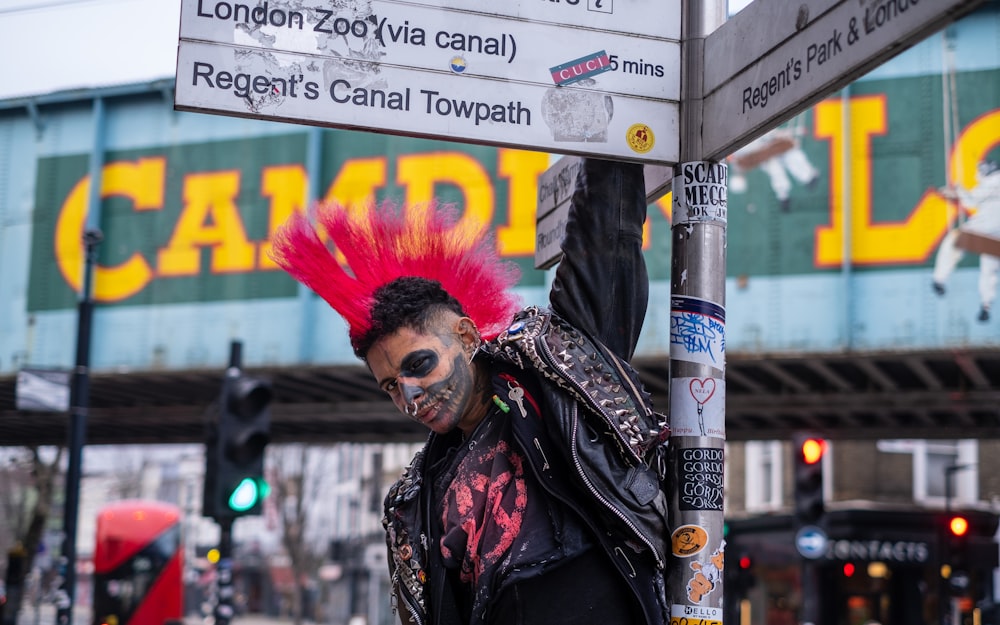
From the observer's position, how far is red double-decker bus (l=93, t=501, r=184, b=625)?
2397 centimetres

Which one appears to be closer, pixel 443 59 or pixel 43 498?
pixel 443 59

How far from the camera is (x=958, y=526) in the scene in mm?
19578

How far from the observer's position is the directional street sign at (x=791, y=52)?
7.39 ft

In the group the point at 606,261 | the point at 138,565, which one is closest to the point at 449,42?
the point at 606,261

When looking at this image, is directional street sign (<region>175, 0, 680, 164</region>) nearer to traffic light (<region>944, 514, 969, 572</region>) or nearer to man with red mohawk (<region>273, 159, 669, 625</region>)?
man with red mohawk (<region>273, 159, 669, 625</region>)

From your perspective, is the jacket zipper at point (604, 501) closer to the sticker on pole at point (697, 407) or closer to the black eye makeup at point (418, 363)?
the sticker on pole at point (697, 407)

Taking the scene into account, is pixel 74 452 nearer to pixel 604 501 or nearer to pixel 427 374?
pixel 427 374

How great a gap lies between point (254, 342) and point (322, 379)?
4.90 feet

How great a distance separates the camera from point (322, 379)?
19.0 metres

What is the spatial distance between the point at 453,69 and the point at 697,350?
88 cm

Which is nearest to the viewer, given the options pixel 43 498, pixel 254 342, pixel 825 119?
pixel 825 119

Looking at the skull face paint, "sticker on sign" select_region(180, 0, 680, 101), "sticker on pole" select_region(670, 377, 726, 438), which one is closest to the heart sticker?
"sticker on pole" select_region(670, 377, 726, 438)

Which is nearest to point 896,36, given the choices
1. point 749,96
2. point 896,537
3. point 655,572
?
point 749,96

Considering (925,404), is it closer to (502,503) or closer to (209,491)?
(209,491)
